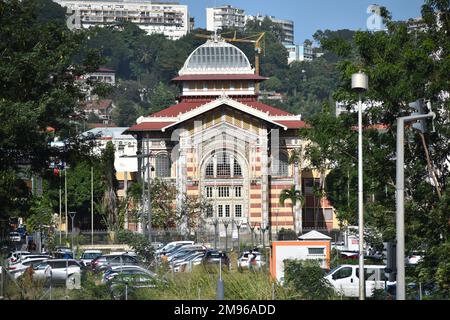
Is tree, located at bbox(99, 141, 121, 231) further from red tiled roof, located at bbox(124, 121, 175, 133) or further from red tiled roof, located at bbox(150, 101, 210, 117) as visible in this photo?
red tiled roof, located at bbox(150, 101, 210, 117)

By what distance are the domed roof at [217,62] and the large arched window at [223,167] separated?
11.5 m

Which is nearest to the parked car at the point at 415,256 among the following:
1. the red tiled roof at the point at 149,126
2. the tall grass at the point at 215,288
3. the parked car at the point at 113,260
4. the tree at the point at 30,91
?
the tall grass at the point at 215,288

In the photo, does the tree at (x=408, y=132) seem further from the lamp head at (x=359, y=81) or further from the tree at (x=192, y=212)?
the tree at (x=192, y=212)

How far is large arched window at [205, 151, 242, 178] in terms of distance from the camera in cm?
10400

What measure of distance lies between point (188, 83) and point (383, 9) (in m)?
71.7

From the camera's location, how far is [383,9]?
4175cm

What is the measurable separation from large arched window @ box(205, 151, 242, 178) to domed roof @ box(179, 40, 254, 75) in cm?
1149

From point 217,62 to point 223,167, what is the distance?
13.4 meters

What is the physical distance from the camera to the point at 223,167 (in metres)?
104

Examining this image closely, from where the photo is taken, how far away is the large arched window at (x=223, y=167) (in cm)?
10400

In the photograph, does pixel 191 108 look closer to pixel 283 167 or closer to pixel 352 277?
pixel 283 167

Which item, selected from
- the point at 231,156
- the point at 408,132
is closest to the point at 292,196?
the point at 231,156

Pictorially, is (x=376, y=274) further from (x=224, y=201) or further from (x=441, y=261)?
(x=224, y=201)

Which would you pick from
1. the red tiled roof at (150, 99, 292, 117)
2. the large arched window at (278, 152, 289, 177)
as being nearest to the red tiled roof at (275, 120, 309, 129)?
the red tiled roof at (150, 99, 292, 117)
